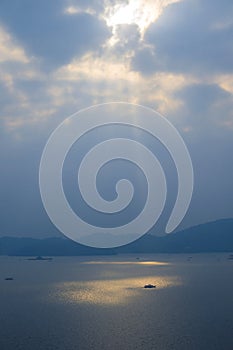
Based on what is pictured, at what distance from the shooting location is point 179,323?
59594 millimetres

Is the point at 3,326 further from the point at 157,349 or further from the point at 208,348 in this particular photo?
the point at 208,348

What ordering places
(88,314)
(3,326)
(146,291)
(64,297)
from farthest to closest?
(146,291) < (64,297) < (88,314) < (3,326)

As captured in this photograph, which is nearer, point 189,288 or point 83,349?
point 83,349

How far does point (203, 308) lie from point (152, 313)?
11.3 meters

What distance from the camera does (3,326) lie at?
58.0 meters

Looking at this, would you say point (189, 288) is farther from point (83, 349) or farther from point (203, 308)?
point (83, 349)

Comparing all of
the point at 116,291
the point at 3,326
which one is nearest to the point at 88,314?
the point at 3,326

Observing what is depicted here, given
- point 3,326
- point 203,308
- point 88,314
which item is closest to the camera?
point 3,326

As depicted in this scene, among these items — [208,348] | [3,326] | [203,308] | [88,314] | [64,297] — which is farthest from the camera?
[64,297]

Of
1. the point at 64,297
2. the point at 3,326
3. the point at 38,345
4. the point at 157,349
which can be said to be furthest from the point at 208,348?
the point at 64,297

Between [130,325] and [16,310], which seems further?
[16,310]

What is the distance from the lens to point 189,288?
112 metres

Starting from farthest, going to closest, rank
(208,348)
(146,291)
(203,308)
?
(146,291), (203,308), (208,348)

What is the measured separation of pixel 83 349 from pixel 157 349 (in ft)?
28.1
